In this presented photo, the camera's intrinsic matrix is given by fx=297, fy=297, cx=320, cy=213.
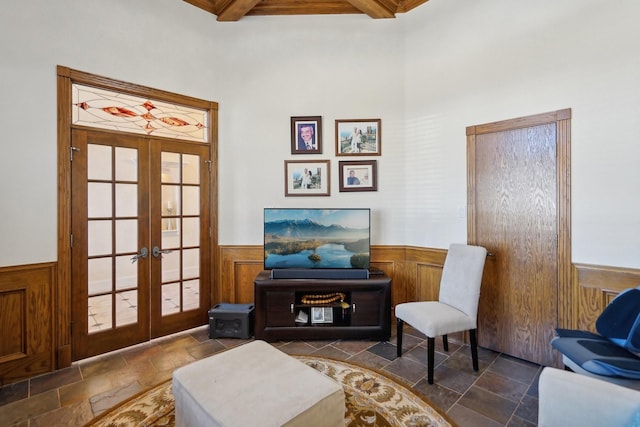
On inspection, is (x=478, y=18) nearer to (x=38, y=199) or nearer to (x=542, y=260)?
(x=542, y=260)

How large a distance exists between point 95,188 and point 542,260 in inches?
158

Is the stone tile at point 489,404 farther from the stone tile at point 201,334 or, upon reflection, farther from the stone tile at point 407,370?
the stone tile at point 201,334

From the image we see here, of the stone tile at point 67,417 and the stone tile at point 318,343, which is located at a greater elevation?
the stone tile at point 318,343

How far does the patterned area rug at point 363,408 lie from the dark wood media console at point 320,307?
2.22ft

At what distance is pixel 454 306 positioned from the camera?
8.45 feet

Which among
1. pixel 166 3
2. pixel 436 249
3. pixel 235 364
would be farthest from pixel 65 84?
pixel 436 249

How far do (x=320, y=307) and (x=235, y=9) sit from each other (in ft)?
11.0

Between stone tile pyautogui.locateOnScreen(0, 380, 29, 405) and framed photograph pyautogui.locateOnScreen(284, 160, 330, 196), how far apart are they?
8.85 ft

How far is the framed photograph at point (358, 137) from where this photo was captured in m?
3.46

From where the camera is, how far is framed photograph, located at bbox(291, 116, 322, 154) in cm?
347

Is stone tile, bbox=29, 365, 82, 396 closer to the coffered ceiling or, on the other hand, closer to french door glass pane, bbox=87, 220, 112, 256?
french door glass pane, bbox=87, 220, 112, 256

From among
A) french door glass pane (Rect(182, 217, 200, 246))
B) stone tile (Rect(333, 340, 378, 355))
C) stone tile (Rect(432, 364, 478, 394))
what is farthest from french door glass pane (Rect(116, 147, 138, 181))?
stone tile (Rect(432, 364, 478, 394))

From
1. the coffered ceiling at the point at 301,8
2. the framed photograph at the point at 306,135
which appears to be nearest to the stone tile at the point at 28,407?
the framed photograph at the point at 306,135

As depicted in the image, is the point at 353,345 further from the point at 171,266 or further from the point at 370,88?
the point at 370,88
